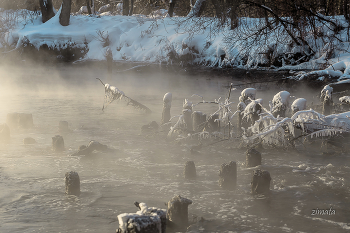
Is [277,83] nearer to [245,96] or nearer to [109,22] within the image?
[245,96]

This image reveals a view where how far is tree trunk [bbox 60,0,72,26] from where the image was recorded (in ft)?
84.7

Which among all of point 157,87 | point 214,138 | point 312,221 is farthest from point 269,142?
point 157,87

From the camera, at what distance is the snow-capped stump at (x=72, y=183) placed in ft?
15.3

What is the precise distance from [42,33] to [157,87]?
12.7m

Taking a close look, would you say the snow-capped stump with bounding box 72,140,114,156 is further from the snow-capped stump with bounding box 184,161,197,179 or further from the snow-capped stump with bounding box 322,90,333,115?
the snow-capped stump with bounding box 322,90,333,115

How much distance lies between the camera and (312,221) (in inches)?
164

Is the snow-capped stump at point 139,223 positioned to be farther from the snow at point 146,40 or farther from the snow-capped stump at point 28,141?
the snow at point 146,40

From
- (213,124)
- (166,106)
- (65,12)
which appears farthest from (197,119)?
(65,12)

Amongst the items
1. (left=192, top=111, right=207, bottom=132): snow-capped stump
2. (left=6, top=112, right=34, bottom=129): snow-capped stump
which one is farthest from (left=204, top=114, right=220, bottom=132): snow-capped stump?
(left=6, top=112, right=34, bottom=129): snow-capped stump

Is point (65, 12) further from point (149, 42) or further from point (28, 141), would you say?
point (28, 141)

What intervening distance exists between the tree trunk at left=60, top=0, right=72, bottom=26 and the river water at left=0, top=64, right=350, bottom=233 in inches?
693

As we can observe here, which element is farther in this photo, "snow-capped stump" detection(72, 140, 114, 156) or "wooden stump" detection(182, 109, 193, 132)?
"wooden stump" detection(182, 109, 193, 132)

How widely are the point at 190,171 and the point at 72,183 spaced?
175 centimetres

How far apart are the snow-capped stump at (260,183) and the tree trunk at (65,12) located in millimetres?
24403
